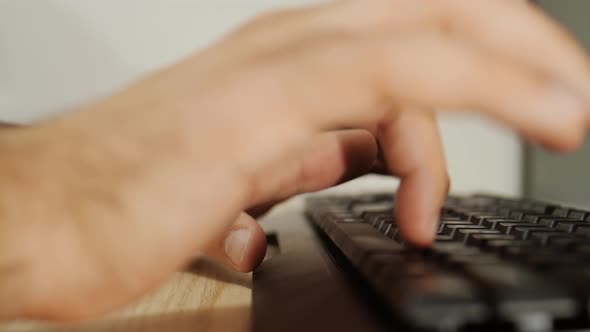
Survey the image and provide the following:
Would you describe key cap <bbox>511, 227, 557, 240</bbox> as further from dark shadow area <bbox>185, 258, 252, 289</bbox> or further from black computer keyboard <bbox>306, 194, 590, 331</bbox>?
dark shadow area <bbox>185, 258, 252, 289</bbox>

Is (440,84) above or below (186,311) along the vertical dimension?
above

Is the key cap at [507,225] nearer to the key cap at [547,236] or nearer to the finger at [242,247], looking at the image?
the key cap at [547,236]

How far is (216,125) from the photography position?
277 millimetres

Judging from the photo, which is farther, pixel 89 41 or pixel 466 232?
pixel 89 41

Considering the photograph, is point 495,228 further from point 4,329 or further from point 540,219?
point 4,329

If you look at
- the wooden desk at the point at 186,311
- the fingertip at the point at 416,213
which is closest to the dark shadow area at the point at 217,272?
the wooden desk at the point at 186,311

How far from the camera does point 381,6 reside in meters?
0.31

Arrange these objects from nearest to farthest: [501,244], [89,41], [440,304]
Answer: [440,304] < [501,244] < [89,41]

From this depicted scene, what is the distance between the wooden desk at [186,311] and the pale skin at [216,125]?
0.05 meters

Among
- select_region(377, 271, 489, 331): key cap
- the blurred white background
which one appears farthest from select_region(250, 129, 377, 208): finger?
the blurred white background

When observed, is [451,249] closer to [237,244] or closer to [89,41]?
[237,244]

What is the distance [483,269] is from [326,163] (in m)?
0.25

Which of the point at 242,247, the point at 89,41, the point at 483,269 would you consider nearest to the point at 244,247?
the point at 242,247

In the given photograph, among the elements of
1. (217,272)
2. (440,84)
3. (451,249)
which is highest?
(440,84)
